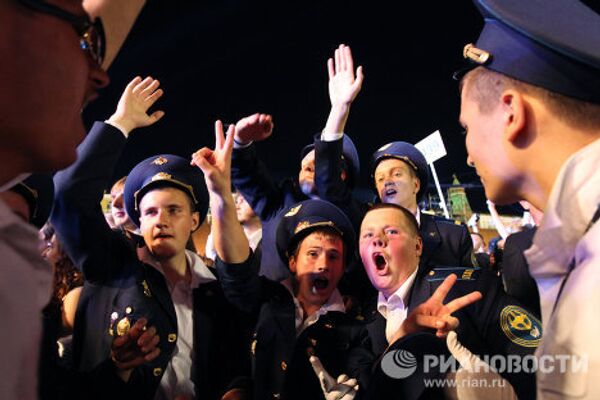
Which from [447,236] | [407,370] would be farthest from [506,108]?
[447,236]

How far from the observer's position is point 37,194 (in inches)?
79.9

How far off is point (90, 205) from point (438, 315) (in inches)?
55.1

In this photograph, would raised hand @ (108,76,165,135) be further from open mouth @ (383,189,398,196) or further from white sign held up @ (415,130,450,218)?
white sign held up @ (415,130,450,218)

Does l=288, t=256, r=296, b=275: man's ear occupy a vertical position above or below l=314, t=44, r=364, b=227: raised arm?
below

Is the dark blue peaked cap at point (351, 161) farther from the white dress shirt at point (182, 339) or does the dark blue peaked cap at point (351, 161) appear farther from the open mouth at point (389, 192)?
the white dress shirt at point (182, 339)

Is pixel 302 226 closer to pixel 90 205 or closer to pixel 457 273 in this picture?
pixel 457 273

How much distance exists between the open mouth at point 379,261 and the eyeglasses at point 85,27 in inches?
64.9

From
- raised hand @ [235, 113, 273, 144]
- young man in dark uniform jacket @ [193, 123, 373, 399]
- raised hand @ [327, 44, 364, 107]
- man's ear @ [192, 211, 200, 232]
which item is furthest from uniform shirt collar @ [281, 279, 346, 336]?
raised hand @ [327, 44, 364, 107]

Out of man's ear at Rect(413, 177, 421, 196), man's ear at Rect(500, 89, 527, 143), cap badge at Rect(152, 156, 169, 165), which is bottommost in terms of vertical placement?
cap badge at Rect(152, 156, 169, 165)

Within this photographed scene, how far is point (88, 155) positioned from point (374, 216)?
1.30m

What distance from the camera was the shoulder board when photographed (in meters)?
2.37

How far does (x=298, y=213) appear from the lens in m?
2.91

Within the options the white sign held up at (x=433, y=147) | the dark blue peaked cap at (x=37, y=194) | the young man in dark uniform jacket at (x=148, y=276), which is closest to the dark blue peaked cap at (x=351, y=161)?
the young man in dark uniform jacket at (x=148, y=276)

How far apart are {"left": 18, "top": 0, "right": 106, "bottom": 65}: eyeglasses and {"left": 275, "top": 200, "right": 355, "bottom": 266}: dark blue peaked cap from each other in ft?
5.47
